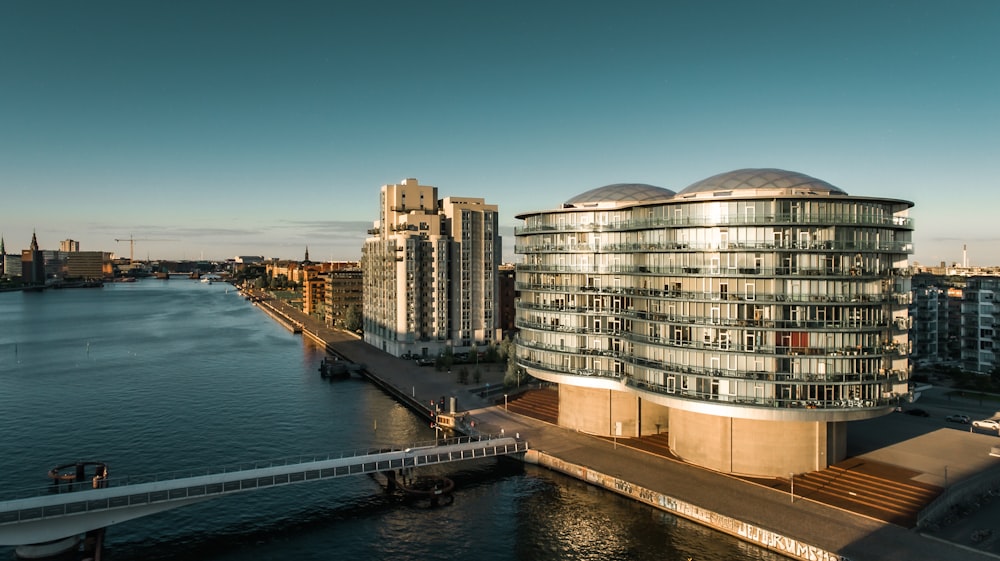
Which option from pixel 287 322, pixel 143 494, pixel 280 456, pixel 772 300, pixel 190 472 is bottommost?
pixel 280 456

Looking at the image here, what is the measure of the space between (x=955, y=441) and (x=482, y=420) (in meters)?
41.1

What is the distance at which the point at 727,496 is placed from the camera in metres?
42.3

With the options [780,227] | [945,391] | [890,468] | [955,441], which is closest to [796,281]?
[780,227]

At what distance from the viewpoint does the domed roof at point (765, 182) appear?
47094 millimetres

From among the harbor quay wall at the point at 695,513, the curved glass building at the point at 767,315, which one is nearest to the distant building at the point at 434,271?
the harbor quay wall at the point at 695,513

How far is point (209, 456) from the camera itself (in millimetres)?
55625

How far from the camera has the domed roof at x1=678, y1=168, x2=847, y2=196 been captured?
155 feet

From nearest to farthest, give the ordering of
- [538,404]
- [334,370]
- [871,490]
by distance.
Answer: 1. [871,490]
2. [538,404]
3. [334,370]

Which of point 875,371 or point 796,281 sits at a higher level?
point 796,281

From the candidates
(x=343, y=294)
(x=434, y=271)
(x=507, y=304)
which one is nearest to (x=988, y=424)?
(x=434, y=271)

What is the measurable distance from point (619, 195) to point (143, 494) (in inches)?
1714

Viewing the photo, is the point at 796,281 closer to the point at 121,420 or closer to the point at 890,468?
the point at 890,468

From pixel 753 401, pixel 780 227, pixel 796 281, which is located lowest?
pixel 753 401

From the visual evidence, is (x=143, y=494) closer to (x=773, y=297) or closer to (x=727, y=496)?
(x=727, y=496)
